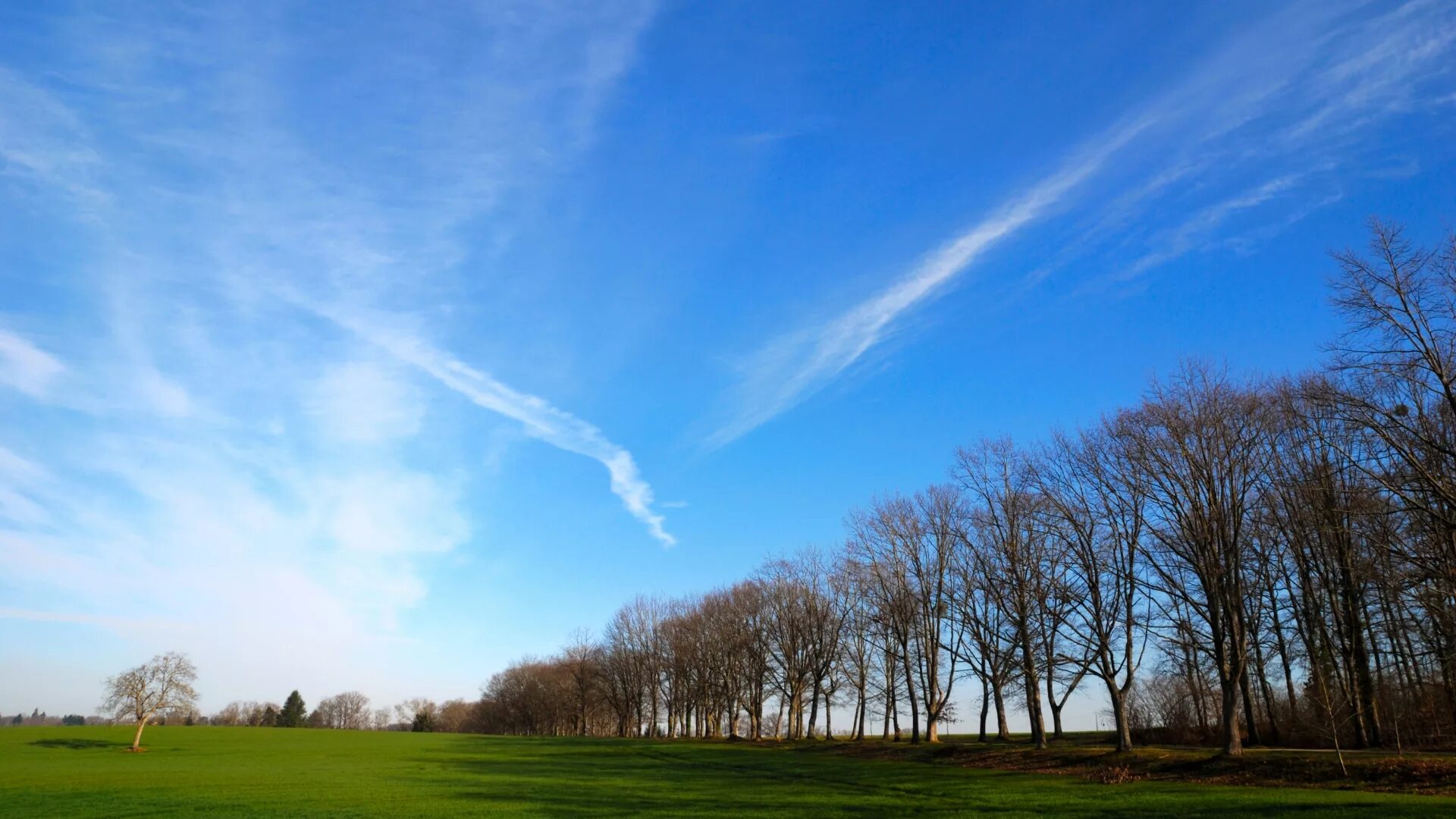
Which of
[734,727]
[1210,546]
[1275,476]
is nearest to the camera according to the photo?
[1210,546]

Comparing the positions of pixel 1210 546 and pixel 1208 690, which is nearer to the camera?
pixel 1210 546

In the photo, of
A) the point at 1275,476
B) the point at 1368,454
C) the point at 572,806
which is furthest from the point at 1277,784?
the point at 572,806

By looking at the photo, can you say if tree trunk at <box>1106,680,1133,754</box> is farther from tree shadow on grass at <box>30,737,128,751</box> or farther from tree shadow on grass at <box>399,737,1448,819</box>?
tree shadow on grass at <box>30,737,128,751</box>

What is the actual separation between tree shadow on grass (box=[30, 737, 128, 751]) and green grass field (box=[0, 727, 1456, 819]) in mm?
9729

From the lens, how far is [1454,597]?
80.4ft

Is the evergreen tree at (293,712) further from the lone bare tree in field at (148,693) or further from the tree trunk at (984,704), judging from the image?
the tree trunk at (984,704)

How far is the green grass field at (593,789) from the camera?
23.0m

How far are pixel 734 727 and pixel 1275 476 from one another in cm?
5613

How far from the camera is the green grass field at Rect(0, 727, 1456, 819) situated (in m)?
23.0

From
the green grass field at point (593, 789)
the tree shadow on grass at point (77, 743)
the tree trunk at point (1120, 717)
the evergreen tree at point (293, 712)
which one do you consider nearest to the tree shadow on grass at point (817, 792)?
the green grass field at point (593, 789)

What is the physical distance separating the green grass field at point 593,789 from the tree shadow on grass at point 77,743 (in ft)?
31.9

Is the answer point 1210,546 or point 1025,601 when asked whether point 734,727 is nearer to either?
point 1025,601

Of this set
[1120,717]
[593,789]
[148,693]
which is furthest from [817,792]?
[148,693]

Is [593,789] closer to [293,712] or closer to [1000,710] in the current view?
[1000,710]
